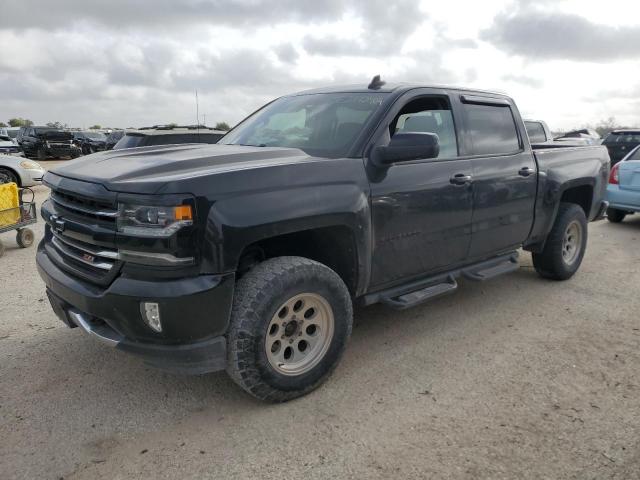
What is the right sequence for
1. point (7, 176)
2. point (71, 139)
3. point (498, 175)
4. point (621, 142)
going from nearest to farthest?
point (498, 175), point (7, 176), point (621, 142), point (71, 139)

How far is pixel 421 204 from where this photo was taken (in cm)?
366

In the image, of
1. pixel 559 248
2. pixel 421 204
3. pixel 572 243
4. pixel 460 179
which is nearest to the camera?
pixel 421 204

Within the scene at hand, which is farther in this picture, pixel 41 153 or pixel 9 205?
pixel 41 153

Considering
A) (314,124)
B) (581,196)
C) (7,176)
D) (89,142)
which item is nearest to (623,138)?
(581,196)

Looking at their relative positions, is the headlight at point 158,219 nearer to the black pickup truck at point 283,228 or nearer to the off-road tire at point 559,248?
the black pickup truck at point 283,228

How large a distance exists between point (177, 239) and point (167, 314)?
38 cm

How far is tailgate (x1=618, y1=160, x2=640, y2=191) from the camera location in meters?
8.75

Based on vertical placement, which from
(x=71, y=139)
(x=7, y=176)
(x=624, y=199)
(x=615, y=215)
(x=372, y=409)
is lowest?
(x=372, y=409)

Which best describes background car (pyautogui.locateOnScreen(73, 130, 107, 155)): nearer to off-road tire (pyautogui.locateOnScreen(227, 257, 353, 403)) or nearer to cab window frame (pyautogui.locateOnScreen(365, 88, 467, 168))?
cab window frame (pyautogui.locateOnScreen(365, 88, 467, 168))

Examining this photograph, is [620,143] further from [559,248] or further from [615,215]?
[559,248]

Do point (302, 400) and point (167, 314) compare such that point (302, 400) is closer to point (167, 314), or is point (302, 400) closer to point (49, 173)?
point (167, 314)

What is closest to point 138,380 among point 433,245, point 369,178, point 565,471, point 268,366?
point 268,366

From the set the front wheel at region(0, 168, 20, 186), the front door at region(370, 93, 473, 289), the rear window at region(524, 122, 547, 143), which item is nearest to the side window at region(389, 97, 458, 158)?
the front door at region(370, 93, 473, 289)

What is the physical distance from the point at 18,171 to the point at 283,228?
38.5ft
